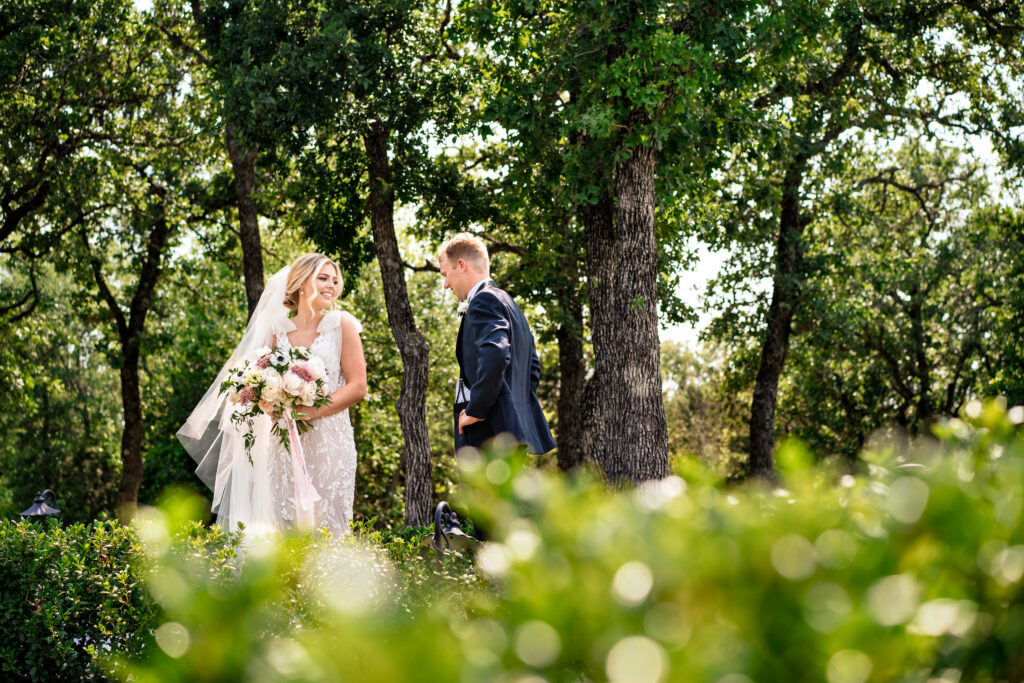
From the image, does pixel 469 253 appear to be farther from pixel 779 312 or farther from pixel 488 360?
pixel 779 312

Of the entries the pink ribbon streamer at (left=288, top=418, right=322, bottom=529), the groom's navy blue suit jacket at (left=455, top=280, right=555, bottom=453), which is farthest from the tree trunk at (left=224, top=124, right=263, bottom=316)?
the groom's navy blue suit jacket at (left=455, top=280, right=555, bottom=453)

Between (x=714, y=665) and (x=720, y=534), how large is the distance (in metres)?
0.35

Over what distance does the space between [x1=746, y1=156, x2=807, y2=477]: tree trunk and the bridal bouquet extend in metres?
14.1

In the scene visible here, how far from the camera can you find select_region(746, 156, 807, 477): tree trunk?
720 inches

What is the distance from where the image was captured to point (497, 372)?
529 cm

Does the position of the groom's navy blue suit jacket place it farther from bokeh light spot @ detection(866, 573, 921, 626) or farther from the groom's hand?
bokeh light spot @ detection(866, 573, 921, 626)

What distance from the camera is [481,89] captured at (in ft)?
48.5

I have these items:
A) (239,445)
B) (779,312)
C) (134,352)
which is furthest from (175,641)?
(134,352)

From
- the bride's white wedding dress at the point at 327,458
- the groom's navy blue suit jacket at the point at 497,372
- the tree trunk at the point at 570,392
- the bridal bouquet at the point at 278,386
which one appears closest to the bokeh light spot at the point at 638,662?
the groom's navy blue suit jacket at the point at 497,372

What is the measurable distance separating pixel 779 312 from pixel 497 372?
48.3 ft

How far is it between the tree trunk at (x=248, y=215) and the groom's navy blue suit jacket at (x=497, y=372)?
374 inches

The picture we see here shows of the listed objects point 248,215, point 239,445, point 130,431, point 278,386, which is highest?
point 248,215

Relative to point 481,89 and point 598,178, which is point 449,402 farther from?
point 598,178

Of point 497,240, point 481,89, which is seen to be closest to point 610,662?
point 481,89
